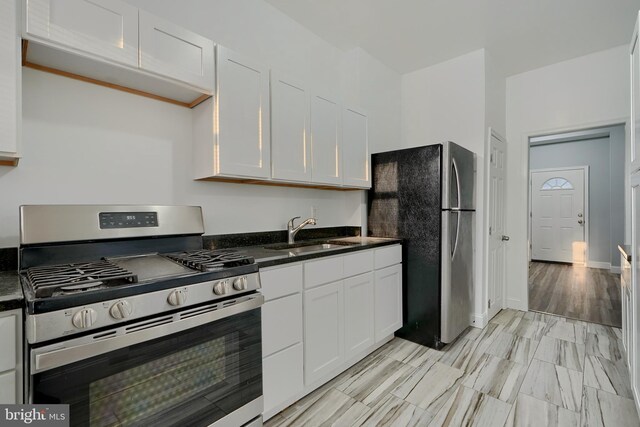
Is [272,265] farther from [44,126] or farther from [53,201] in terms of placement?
[44,126]

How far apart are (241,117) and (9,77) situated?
1.01m

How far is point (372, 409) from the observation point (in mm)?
1854

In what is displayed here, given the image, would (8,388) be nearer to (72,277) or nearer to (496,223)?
(72,277)

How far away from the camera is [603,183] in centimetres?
592

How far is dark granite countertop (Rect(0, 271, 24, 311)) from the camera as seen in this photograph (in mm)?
936

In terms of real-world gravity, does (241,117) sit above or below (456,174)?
above

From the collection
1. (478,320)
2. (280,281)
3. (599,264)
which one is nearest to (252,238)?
(280,281)

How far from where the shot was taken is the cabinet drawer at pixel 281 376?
1.66 m

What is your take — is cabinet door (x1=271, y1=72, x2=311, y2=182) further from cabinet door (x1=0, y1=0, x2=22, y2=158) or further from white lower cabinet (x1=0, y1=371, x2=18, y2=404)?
white lower cabinet (x1=0, y1=371, x2=18, y2=404)

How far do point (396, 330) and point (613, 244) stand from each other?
5.48 m

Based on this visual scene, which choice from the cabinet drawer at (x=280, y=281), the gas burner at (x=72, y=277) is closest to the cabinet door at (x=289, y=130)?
the cabinet drawer at (x=280, y=281)

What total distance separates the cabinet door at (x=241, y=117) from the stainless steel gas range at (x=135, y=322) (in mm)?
477

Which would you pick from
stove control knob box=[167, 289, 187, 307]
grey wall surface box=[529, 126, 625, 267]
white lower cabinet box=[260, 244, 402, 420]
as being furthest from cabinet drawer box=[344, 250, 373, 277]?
grey wall surface box=[529, 126, 625, 267]

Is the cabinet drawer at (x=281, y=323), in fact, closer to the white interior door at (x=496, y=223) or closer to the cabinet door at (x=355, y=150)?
the cabinet door at (x=355, y=150)
